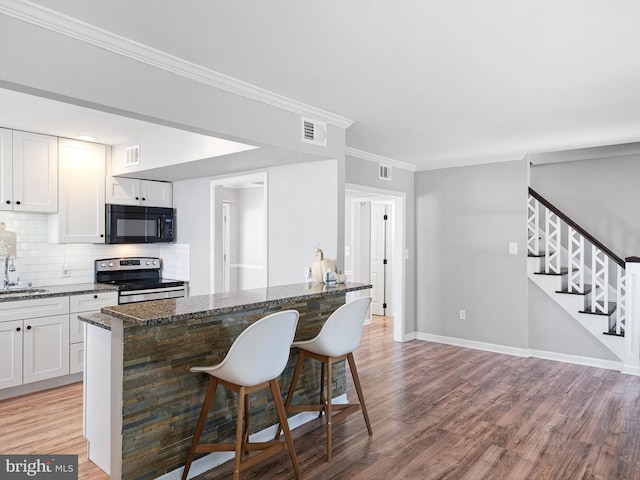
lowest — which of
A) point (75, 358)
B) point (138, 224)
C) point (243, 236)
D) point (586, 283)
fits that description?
point (75, 358)

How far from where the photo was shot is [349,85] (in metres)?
2.91

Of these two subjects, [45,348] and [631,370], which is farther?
[631,370]

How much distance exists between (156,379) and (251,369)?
55 cm

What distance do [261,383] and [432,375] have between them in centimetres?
271

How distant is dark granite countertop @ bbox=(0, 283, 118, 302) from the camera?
3.81m

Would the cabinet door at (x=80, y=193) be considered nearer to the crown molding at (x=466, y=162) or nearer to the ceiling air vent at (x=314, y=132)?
the ceiling air vent at (x=314, y=132)

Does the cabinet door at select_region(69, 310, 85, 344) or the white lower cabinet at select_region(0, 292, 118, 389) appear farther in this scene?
the cabinet door at select_region(69, 310, 85, 344)

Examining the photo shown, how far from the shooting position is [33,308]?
3.91 m

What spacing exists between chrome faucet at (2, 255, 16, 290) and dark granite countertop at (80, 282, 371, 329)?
2279 millimetres

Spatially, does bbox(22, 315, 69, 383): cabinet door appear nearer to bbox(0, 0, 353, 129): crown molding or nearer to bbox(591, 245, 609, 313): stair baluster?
bbox(0, 0, 353, 129): crown molding

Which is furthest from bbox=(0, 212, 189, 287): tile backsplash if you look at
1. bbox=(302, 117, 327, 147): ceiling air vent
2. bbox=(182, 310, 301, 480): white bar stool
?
bbox=(182, 310, 301, 480): white bar stool

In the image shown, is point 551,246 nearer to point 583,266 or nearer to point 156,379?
point 583,266

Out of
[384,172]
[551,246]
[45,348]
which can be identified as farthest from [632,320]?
[45,348]

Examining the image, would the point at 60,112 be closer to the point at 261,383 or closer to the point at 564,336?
the point at 261,383
